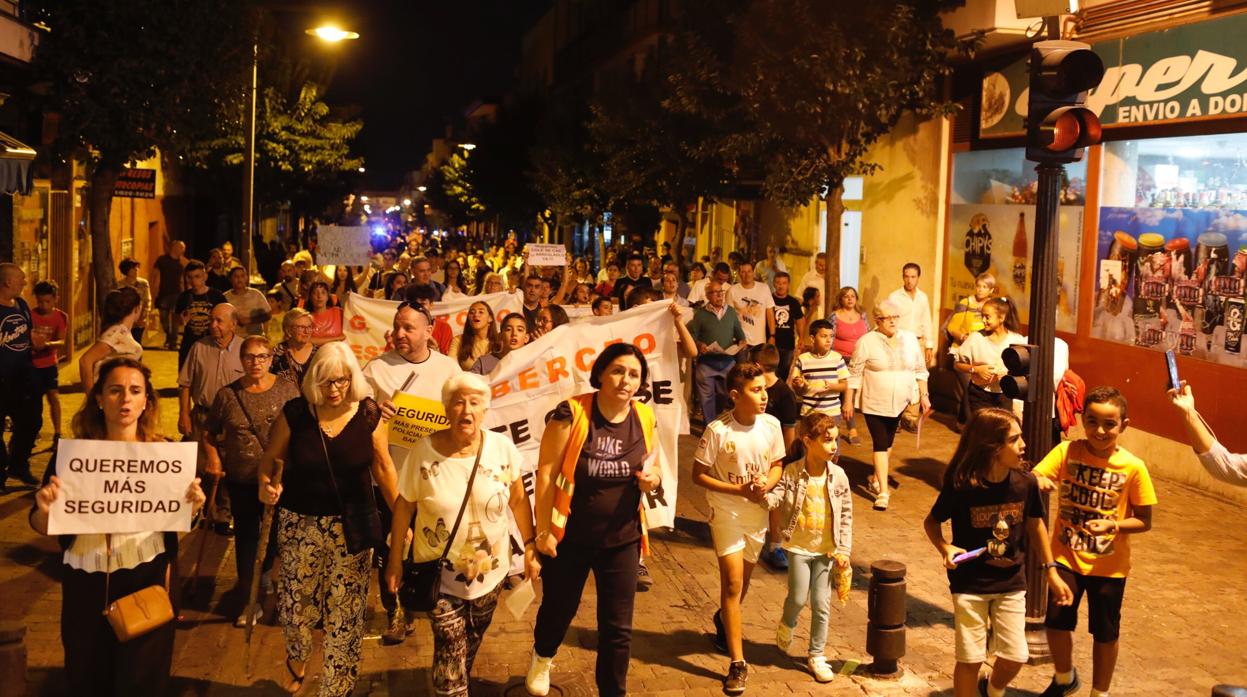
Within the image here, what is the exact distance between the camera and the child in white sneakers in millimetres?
7051

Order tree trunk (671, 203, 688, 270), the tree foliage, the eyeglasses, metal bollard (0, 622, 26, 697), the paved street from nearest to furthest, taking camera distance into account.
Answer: metal bollard (0, 622, 26, 697) → the eyeglasses → the paved street → the tree foliage → tree trunk (671, 203, 688, 270)

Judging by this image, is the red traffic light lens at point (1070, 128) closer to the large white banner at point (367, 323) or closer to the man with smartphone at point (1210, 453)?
→ the man with smartphone at point (1210, 453)

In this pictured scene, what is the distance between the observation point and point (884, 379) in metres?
11.0

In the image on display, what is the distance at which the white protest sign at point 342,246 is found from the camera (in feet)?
57.1

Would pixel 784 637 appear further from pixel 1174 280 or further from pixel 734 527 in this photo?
pixel 1174 280

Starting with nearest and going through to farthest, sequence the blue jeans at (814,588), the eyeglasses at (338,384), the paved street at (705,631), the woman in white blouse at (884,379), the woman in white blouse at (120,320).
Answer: the eyeglasses at (338,384), the paved street at (705,631), the blue jeans at (814,588), the woman in white blouse at (120,320), the woman in white blouse at (884,379)

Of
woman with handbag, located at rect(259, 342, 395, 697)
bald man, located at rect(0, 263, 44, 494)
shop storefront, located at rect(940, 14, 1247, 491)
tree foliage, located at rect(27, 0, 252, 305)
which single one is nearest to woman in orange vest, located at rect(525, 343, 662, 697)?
woman with handbag, located at rect(259, 342, 395, 697)

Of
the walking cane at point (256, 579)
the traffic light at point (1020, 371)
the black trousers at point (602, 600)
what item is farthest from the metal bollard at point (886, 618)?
the walking cane at point (256, 579)

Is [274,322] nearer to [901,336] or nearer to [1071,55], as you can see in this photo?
[901,336]

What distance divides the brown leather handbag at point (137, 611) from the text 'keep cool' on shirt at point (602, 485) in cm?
181

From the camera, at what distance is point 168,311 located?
20297mm

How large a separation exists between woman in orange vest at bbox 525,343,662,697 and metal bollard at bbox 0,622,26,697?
224 cm

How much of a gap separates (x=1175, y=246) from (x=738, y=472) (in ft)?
24.9

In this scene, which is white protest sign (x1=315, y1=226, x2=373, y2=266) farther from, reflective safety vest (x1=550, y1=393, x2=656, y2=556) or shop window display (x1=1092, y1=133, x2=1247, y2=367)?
→ reflective safety vest (x1=550, y1=393, x2=656, y2=556)
